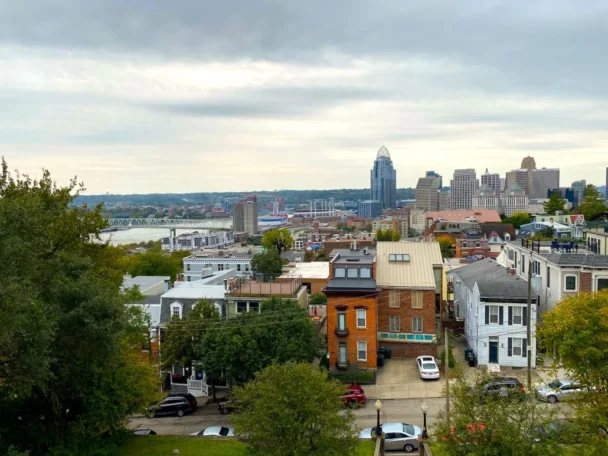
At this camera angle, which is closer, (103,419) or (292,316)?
(103,419)

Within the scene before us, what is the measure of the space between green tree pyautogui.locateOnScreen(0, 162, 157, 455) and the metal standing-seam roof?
62.3 ft

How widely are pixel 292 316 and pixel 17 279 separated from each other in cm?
1792

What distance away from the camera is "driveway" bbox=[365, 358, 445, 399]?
32594mm

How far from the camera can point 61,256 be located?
872 inches

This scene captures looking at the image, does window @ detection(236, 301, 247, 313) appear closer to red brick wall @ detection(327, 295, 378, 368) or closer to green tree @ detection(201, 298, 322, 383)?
green tree @ detection(201, 298, 322, 383)

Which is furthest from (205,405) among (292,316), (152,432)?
(292,316)

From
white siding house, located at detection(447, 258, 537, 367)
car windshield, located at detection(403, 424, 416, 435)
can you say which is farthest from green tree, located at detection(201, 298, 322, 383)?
white siding house, located at detection(447, 258, 537, 367)

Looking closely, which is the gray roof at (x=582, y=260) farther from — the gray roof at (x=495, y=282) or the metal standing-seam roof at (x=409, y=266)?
the metal standing-seam roof at (x=409, y=266)

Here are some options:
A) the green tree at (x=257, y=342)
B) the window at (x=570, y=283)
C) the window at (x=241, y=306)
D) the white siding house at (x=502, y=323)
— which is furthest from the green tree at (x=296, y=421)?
the window at (x=570, y=283)

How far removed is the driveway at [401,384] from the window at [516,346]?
5.83 m

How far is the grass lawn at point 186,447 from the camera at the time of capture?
23922 millimetres

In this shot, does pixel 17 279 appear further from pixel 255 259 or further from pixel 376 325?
pixel 255 259

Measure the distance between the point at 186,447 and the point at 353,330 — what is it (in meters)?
14.7

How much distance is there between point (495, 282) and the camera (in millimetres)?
37812
